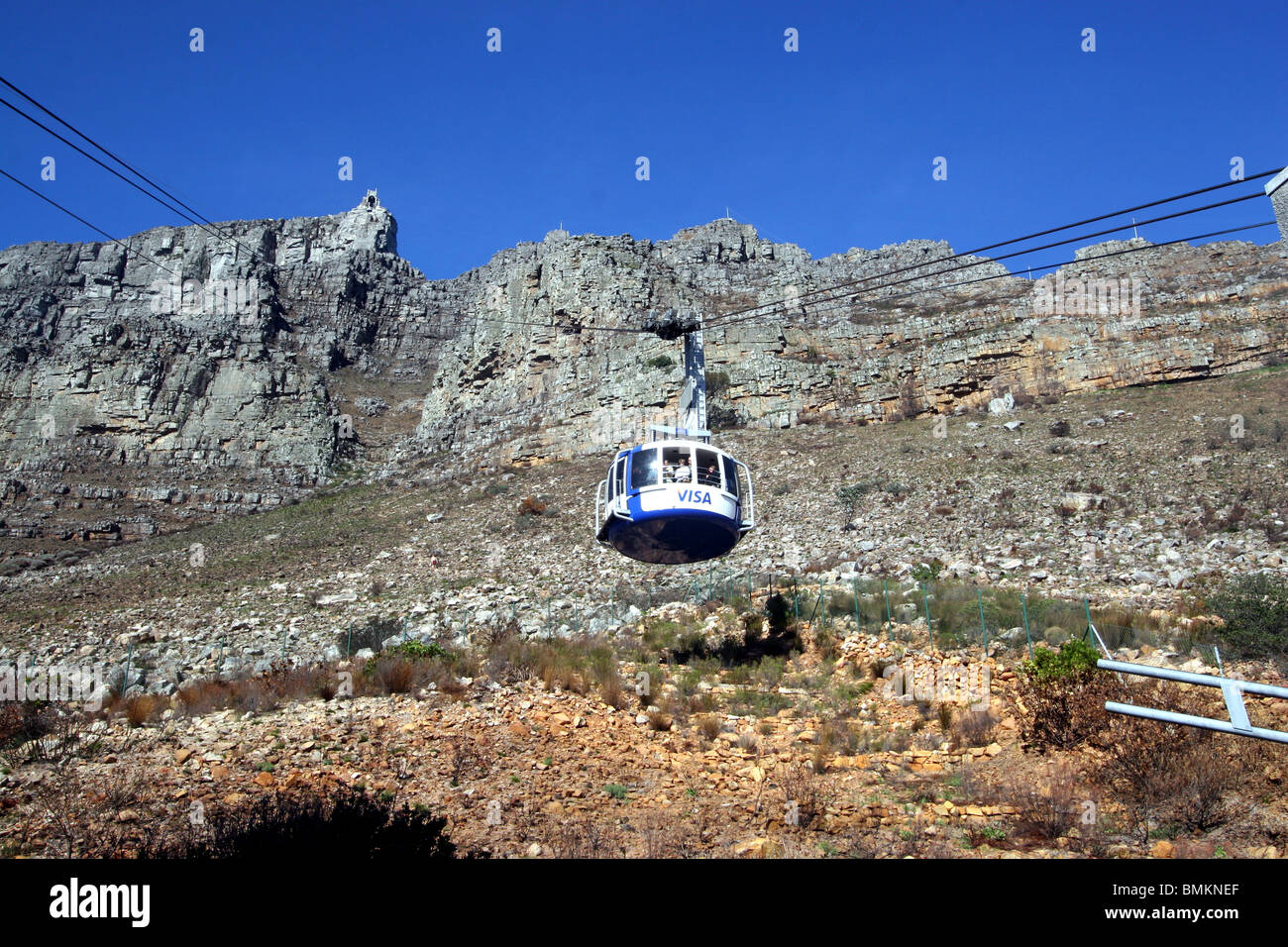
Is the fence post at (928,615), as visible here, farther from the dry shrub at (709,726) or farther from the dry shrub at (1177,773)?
the dry shrub at (1177,773)

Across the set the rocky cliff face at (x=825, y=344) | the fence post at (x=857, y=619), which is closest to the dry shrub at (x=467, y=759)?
the fence post at (x=857, y=619)

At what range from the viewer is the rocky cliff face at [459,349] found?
41.6 meters

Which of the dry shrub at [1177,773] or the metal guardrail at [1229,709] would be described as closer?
the metal guardrail at [1229,709]

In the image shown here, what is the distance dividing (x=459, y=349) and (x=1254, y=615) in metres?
60.1

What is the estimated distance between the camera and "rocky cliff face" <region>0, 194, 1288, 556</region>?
41.6m

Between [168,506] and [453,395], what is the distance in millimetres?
22389

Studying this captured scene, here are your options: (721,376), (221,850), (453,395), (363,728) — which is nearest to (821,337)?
(721,376)

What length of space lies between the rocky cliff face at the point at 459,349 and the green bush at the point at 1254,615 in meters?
Result: 14.5

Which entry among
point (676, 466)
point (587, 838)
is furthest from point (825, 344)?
point (587, 838)

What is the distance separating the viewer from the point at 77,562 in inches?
1531

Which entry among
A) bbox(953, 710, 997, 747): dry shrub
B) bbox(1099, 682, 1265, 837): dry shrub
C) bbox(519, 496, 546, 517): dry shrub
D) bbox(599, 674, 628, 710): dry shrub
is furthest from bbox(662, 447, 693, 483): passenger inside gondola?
bbox(519, 496, 546, 517): dry shrub

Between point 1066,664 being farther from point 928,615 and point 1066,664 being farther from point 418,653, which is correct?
point 418,653

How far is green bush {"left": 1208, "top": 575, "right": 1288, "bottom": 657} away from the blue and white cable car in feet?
29.4
